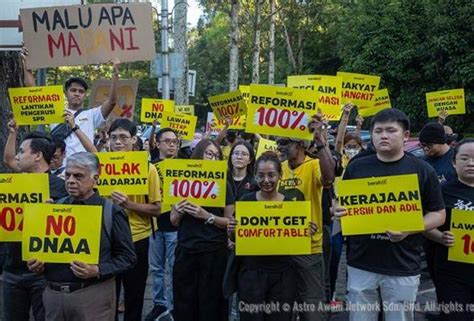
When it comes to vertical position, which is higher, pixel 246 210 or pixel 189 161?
pixel 189 161

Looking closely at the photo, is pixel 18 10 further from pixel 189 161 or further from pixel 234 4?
pixel 234 4

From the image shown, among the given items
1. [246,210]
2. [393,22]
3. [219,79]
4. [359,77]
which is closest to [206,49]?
[219,79]

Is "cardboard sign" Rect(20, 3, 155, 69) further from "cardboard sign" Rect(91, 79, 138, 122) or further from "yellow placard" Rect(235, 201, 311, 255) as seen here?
"yellow placard" Rect(235, 201, 311, 255)

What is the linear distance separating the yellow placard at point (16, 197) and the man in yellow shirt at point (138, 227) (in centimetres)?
129

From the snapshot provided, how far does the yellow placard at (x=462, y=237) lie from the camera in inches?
183

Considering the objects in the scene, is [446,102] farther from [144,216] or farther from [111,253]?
[111,253]

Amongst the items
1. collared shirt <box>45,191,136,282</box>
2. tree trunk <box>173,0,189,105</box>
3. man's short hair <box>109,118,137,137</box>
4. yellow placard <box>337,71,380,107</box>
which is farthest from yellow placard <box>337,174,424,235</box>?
tree trunk <box>173,0,189,105</box>

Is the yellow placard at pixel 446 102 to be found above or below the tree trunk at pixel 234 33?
below

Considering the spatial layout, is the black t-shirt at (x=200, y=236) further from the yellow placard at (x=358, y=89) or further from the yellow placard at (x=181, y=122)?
the yellow placard at (x=181, y=122)

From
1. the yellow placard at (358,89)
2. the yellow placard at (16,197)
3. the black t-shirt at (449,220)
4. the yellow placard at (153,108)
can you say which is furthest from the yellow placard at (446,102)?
the yellow placard at (16,197)

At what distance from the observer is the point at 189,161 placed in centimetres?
532

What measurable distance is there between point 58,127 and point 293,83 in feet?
Result: 9.28

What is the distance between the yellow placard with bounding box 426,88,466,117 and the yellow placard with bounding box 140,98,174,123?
4.39 meters

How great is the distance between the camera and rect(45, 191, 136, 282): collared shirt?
4145 mm
